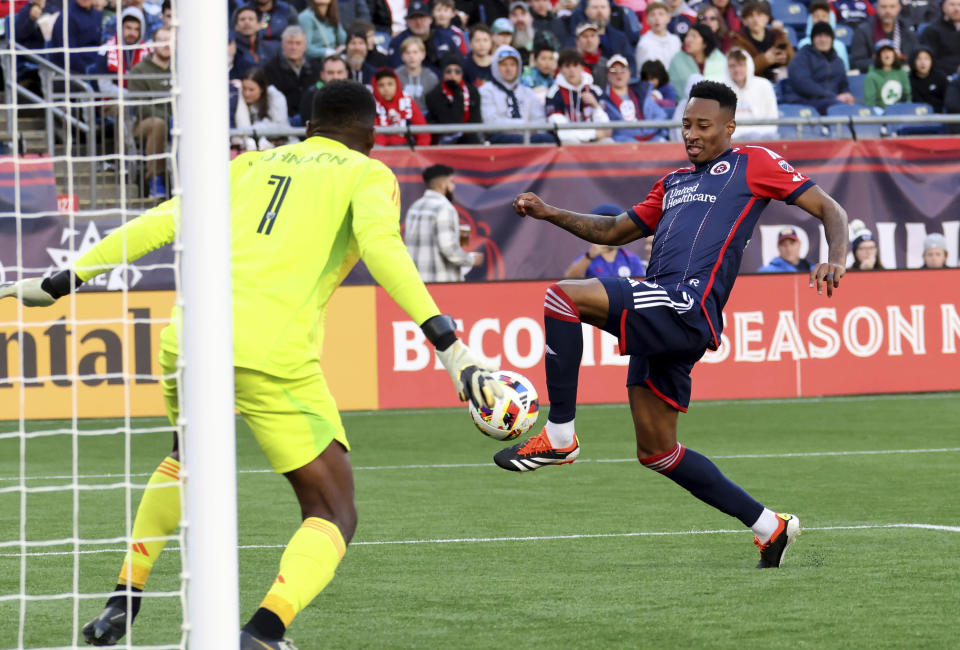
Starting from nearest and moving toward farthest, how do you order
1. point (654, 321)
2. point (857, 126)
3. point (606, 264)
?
point (654, 321) → point (606, 264) → point (857, 126)

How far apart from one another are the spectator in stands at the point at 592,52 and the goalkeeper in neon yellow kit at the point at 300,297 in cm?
1288

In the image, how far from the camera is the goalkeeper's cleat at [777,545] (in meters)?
6.30

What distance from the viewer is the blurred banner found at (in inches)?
531

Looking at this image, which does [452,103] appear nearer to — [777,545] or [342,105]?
[777,545]

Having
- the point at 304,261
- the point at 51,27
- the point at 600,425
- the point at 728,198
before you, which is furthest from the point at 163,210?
the point at 51,27

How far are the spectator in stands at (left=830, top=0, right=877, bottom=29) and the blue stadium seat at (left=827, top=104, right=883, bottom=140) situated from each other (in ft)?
9.37

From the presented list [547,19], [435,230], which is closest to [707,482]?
[435,230]

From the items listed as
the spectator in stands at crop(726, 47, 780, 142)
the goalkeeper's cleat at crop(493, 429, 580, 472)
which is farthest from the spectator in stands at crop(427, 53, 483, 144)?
the goalkeeper's cleat at crop(493, 429, 580, 472)

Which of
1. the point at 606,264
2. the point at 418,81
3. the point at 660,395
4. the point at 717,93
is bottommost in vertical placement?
the point at 606,264

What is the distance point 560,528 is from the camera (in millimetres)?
7562

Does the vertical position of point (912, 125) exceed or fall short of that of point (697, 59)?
it falls short

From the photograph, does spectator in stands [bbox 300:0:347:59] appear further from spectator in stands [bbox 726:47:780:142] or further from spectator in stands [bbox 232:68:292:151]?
spectator in stands [bbox 726:47:780:142]

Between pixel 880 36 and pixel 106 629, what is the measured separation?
16192mm

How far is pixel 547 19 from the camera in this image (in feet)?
59.5
